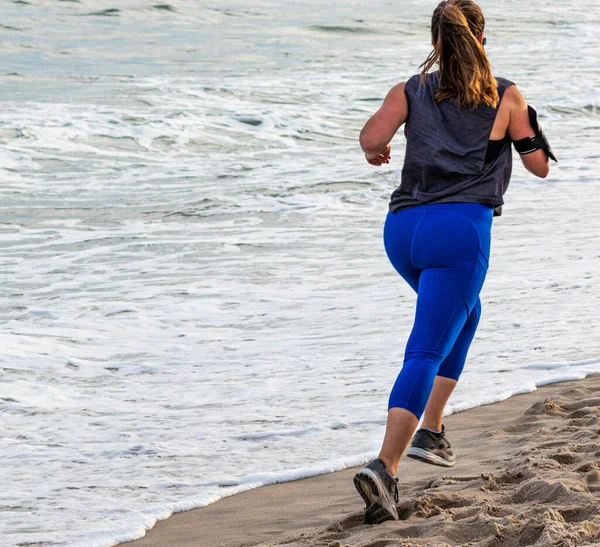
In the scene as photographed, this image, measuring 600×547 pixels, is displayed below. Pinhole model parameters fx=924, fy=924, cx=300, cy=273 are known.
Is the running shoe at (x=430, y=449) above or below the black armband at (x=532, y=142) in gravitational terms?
below

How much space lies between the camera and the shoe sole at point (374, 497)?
2.93m

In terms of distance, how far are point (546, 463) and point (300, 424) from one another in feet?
5.29

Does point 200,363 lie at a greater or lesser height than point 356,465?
lesser

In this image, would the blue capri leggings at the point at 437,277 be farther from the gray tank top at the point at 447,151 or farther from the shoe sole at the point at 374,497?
the shoe sole at the point at 374,497

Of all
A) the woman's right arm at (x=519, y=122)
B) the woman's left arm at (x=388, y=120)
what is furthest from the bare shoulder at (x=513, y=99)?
the woman's left arm at (x=388, y=120)

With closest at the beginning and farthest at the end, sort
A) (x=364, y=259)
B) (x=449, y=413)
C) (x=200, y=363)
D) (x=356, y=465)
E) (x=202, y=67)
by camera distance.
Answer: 1. (x=356, y=465)
2. (x=449, y=413)
3. (x=200, y=363)
4. (x=364, y=259)
5. (x=202, y=67)

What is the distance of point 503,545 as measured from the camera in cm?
268

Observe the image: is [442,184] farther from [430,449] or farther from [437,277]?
[430,449]

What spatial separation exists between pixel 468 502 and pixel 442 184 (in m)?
1.07

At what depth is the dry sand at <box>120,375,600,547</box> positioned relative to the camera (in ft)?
9.13

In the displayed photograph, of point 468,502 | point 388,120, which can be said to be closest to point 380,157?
point 388,120

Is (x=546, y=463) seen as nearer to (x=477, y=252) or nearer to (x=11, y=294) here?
(x=477, y=252)

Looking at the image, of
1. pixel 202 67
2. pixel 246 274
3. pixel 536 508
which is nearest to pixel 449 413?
pixel 536 508

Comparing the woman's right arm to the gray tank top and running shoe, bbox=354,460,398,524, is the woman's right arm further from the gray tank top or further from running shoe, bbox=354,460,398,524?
running shoe, bbox=354,460,398,524
